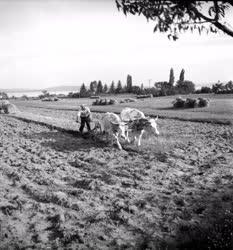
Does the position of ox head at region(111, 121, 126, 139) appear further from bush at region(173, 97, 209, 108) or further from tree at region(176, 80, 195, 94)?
tree at region(176, 80, 195, 94)

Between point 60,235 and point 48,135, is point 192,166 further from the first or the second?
point 48,135

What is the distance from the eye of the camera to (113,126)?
16.2m

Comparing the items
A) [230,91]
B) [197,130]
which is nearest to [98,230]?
[197,130]

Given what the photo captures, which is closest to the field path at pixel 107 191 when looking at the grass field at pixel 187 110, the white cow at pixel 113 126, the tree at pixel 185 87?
the white cow at pixel 113 126

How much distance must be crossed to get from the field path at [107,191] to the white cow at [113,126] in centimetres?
79

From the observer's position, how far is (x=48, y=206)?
8570 millimetres

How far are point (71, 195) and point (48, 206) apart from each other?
104 centimetres

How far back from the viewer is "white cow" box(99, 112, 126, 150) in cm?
1602

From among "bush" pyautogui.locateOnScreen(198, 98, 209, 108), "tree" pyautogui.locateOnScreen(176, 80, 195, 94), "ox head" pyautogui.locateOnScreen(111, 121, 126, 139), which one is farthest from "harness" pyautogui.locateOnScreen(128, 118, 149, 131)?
"tree" pyautogui.locateOnScreen(176, 80, 195, 94)

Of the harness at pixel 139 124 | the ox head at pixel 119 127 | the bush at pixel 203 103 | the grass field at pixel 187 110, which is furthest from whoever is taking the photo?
the bush at pixel 203 103

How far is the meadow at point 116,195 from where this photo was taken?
7.02 m

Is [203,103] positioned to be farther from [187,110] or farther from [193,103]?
[187,110]

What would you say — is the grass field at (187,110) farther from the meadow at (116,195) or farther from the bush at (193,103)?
the meadow at (116,195)

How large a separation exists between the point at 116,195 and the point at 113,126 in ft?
22.7
